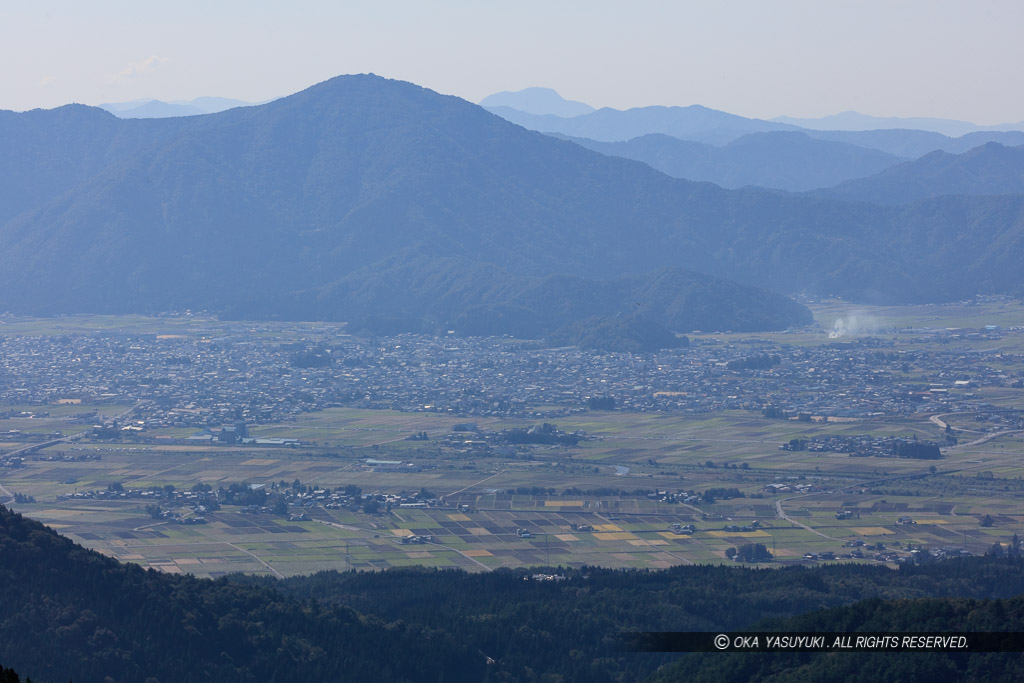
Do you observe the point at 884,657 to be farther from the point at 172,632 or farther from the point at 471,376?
the point at 471,376

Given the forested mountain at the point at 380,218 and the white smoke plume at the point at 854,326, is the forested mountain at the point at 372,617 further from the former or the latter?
the forested mountain at the point at 380,218

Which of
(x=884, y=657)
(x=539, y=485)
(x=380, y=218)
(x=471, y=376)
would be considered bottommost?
(x=539, y=485)

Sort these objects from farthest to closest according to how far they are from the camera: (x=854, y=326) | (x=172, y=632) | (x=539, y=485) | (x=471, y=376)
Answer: (x=854, y=326) < (x=471, y=376) < (x=539, y=485) < (x=172, y=632)

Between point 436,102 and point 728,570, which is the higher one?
point 436,102

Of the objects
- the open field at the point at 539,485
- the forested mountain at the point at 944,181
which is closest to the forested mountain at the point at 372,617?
the open field at the point at 539,485

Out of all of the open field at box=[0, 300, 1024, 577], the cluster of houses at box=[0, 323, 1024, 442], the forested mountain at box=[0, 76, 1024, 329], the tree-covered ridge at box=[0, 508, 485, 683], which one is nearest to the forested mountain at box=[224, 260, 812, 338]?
the forested mountain at box=[0, 76, 1024, 329]

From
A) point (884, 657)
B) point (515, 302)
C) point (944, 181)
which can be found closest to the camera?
point (884, 657)

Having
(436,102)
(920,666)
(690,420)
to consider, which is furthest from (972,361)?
(436,102)

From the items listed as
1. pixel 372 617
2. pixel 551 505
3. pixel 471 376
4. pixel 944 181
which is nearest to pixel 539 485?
pixel 551 505

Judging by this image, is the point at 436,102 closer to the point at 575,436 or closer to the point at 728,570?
the point at 575,436
